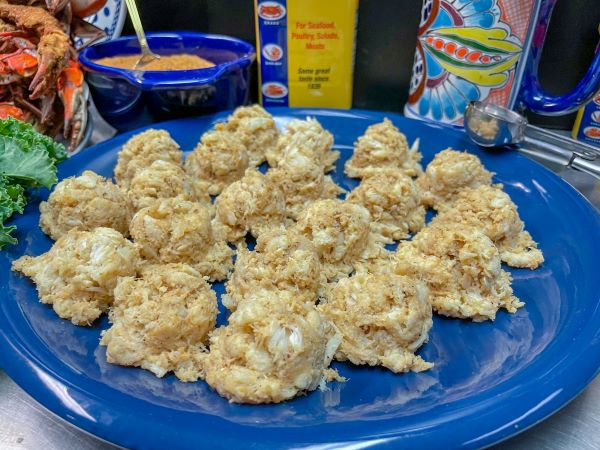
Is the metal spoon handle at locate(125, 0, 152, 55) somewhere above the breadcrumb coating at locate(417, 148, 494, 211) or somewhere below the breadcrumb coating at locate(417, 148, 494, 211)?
above

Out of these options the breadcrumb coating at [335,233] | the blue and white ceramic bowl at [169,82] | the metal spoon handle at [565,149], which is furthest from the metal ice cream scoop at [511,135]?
the blue and white ceramic bowl at [169,82]

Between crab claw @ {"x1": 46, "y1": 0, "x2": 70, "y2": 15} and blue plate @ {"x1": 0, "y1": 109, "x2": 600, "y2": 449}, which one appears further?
crab claw @ {"x1": 46, "y1": 0, "x2": 70, "y2": 15}

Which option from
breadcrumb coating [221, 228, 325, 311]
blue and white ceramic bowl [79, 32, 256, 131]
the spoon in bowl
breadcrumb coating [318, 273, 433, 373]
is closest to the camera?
breadcrumb coating [318, 273, 433, 373]

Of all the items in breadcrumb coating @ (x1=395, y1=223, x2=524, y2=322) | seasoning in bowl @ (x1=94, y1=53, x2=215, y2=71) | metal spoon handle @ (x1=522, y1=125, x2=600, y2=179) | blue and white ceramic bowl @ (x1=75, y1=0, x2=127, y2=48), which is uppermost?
blue and white ceramic bowl @ (x1=75, y1=0, x2=127, y2=48)

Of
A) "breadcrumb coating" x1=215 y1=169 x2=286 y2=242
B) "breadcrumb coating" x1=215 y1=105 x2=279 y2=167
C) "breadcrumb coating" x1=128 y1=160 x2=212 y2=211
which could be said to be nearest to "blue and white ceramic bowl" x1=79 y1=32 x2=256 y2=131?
"breadcrumb coating" x1=215 y1=105 x2=279 y2=167

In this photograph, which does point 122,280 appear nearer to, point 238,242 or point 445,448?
point 238,242

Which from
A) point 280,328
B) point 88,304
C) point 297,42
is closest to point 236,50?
point 297,42

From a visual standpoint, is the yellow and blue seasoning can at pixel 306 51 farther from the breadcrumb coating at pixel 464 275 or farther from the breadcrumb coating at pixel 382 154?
the breadcrumb coating at pixel 464 275

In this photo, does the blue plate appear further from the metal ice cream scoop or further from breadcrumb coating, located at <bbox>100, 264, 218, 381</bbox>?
the metal ice cream scoop
